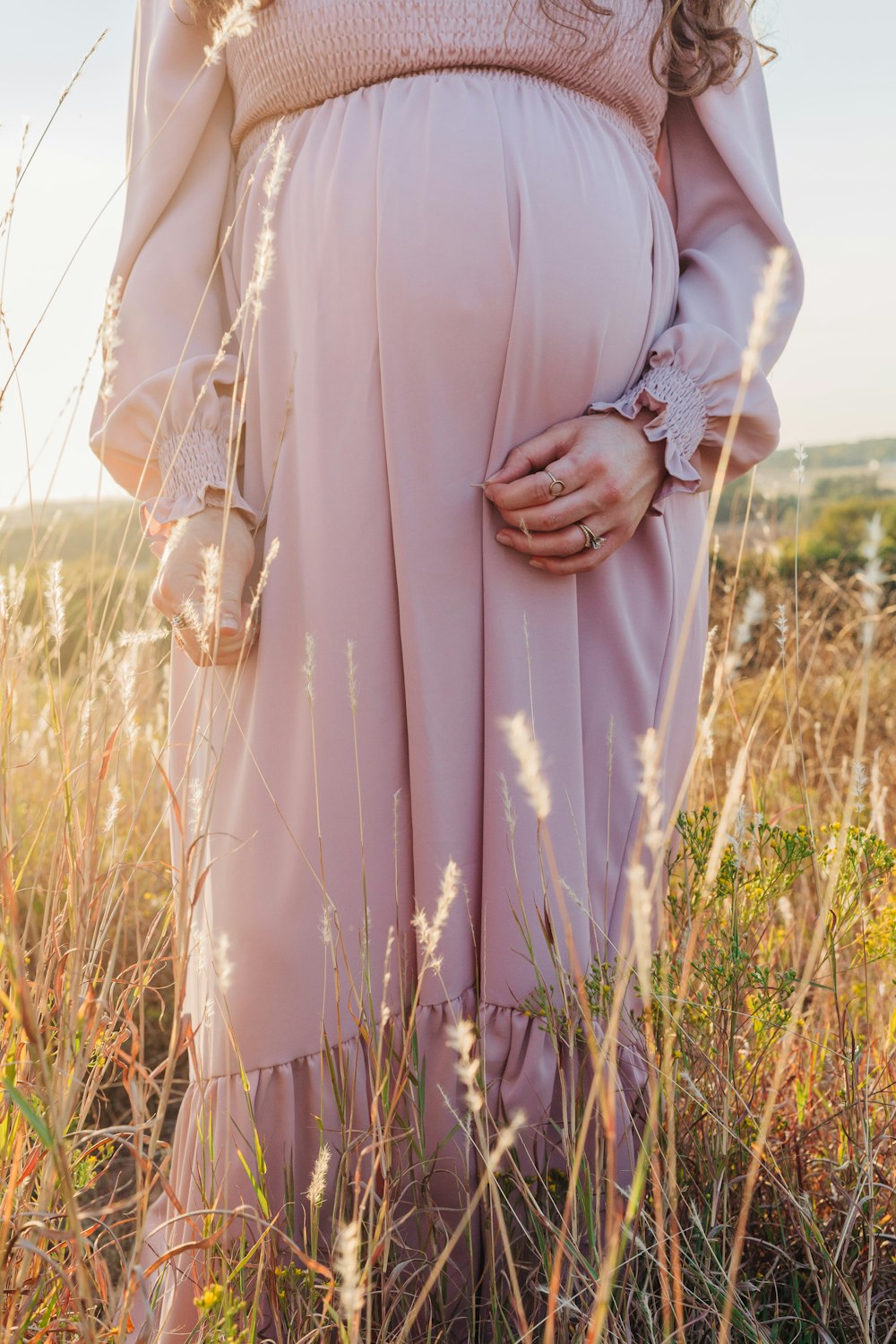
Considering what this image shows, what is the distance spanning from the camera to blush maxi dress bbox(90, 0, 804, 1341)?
3.93 ft

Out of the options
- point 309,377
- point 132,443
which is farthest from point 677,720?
point 132,443

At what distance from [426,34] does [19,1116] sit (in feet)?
4.21

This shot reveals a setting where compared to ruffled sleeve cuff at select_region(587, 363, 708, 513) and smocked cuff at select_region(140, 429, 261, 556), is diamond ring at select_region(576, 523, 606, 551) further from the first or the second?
smocked cuff at select_region(140, 429, 261, 556)

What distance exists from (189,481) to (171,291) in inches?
11.2

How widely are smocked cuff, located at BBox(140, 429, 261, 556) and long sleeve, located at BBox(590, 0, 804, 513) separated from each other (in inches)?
18.5

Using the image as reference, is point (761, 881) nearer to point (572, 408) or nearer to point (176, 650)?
point (572, 408)

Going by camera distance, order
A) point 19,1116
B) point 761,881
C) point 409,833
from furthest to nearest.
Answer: point 409,833 < point 761,881 < point 19,1116

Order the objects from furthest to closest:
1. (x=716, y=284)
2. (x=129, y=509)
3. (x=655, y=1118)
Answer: (x=716, y=284) → (x=129, y=509) → (x=655, y=1118)

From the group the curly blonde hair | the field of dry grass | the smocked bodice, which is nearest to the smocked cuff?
the field of dry grass

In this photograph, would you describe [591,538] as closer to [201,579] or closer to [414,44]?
[201,579]

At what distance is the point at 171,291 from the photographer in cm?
132

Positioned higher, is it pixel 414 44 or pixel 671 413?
pixel 414 44

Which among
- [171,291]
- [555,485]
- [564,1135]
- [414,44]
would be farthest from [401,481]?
[564,1135]

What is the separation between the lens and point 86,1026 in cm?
95
